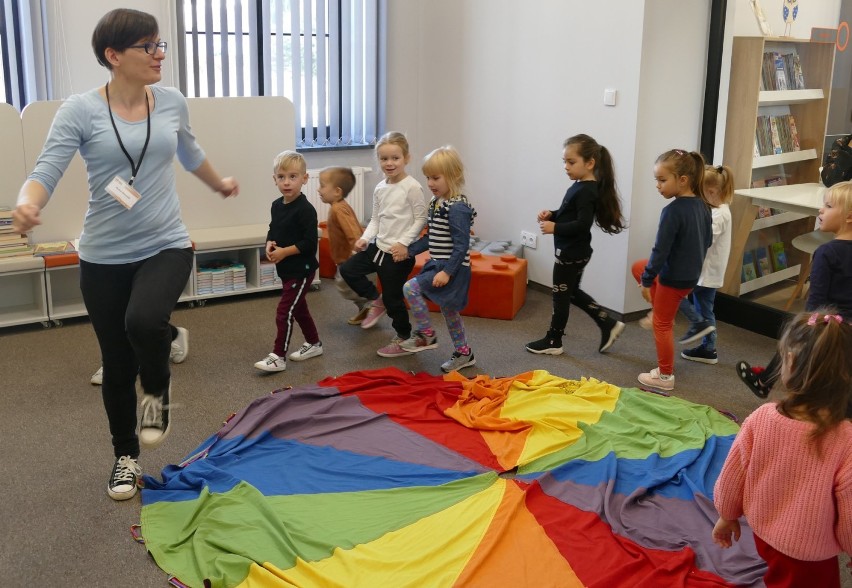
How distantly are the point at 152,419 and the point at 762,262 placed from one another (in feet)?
12.4

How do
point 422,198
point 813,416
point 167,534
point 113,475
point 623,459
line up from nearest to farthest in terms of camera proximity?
1. point 813,416
2. point 167,534
3. point 113,475
4. point 623,459
5. point 422,198

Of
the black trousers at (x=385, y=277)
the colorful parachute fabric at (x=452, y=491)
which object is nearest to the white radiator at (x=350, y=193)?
the black trousers at (x=385, y=277)

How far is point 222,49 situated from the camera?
6.26m

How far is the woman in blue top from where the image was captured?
2660 mm

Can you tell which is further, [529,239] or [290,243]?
[529,239]

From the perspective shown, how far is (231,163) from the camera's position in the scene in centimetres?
570

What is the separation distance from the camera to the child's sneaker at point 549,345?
189 inches

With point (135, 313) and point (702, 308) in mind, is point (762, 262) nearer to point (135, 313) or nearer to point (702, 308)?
point (702, 308)

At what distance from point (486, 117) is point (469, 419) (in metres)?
3.09

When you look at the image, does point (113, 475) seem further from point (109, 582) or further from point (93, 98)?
point (93, 98)

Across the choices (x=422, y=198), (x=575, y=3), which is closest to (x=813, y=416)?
(x=422, y=198)

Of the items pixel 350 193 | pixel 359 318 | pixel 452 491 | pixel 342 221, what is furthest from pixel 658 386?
pixel 350 193

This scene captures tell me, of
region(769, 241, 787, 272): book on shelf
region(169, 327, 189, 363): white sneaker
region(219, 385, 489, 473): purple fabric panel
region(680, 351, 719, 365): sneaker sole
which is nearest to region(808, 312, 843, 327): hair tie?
region(219, 385, 489, 473): purple fabric panel

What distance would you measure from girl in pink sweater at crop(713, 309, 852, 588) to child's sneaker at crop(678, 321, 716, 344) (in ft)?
8.37
